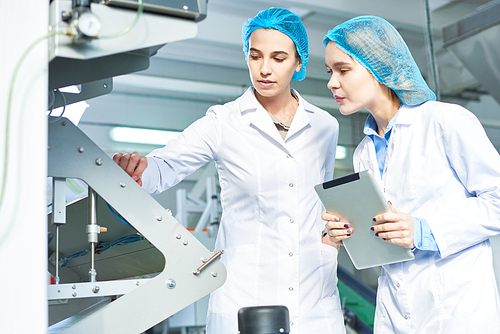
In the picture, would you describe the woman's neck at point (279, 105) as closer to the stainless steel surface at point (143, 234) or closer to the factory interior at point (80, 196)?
the factory interior at point (80, 196)

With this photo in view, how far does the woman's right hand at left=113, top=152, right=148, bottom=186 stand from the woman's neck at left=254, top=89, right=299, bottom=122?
23.3 inches

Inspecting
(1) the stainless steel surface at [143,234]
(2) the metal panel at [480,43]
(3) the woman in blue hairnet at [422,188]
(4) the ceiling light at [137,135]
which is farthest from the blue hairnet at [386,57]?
(4) the ceiling light at [137,135]

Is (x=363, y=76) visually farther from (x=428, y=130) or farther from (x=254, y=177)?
(x=254, y=177)

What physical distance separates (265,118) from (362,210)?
Answer: 58 cm

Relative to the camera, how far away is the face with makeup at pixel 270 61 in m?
1.66

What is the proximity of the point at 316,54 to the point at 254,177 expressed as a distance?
4.55 meters

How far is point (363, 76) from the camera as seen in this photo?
1379 millimetres

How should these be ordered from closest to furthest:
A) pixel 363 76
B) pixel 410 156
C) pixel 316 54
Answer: pixel 410 156 → pixel 363 76 → pixel 316 54

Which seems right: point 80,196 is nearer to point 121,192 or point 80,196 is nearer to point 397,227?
point 121,192

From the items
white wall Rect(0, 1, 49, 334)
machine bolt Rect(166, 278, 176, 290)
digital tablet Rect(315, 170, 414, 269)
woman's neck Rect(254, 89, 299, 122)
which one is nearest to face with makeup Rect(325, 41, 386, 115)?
digital tablet Rect(315, 170, 414, 269)

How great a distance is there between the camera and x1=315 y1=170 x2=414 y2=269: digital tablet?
3.85 ft

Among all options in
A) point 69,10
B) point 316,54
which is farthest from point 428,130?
point 316,54

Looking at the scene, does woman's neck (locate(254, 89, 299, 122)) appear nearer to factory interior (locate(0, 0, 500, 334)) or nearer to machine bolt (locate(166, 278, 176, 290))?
factory interior (locate(0, 0, 500, 334))

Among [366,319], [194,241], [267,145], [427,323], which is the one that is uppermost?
[267,145]
